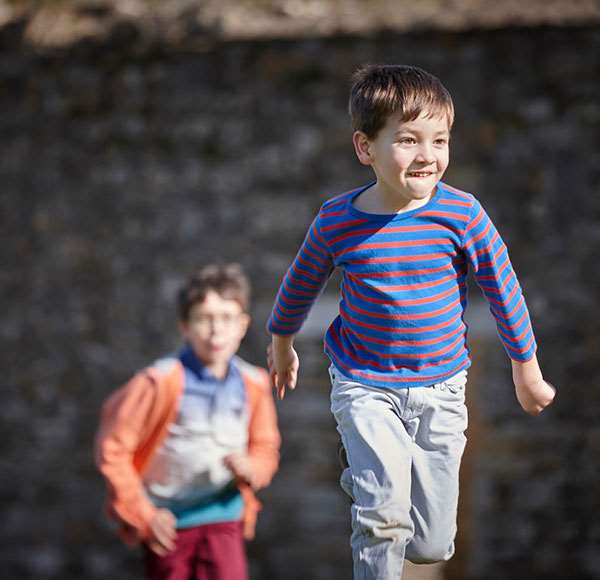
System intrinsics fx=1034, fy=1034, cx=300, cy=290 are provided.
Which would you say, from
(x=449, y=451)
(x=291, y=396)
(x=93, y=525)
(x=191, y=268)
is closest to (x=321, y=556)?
(x=291, y=396)

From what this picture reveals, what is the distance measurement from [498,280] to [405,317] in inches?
7.2

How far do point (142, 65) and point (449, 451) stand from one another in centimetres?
509

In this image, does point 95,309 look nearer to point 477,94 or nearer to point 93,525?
point 93,525

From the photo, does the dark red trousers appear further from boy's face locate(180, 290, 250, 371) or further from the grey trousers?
the grey trousers

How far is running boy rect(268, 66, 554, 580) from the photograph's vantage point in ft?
5.56

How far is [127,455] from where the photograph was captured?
362 centimetres

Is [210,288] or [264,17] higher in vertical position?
[264,17]

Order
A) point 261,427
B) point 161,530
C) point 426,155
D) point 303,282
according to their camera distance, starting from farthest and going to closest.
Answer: point 261,427 < point 161,530 < point 303,282 < point 426,155

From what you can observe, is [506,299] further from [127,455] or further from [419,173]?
[127,455]

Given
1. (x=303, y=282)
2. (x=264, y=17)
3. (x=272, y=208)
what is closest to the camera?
(x=303, y=282)

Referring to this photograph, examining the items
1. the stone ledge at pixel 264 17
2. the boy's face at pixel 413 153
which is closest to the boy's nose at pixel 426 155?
the boy's face at pixel 413 153

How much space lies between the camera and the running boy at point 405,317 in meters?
1.69

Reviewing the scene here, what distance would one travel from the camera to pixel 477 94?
624 cm

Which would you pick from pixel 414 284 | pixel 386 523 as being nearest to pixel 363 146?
pixel 414 284
